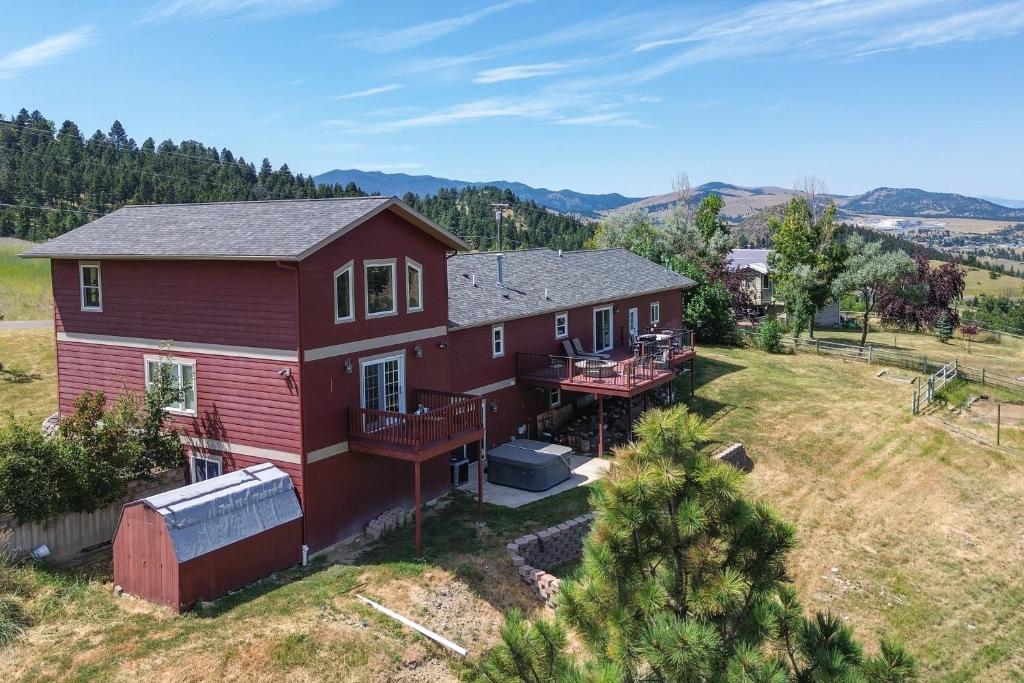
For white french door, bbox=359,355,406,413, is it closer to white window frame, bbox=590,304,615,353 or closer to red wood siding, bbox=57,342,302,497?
red wood siding, bbox=57,342,302,497

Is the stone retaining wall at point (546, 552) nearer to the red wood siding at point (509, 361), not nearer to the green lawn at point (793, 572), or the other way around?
the green lawn at point (793, 572)

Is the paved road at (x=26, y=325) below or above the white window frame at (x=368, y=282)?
below

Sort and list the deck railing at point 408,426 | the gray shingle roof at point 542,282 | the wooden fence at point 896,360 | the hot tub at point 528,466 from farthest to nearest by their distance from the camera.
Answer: the wooden fence at point 896,360
the gray shingle roof at point 542,282
the hot tub at point 528,466
the deck railing at point 408,426

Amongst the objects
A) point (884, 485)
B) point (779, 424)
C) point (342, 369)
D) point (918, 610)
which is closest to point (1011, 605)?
point (918, 610)

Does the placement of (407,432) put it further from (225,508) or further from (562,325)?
(562,325)

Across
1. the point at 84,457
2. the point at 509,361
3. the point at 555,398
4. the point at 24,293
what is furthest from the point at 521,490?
the point at 24,293

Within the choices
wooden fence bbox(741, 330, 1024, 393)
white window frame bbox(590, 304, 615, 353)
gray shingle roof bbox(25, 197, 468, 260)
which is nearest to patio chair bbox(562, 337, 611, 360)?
white window frame bbox(590, 304, 615, 353)

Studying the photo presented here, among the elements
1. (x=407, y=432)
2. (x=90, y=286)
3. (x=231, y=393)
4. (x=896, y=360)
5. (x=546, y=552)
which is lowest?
(x=546, y=552)

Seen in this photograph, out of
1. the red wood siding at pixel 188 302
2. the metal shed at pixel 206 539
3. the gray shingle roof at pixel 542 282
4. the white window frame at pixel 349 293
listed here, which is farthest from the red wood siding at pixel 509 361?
the metal shed at pixel 206 539
